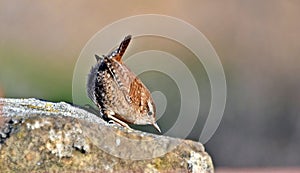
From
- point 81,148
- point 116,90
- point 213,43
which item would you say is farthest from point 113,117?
point 213,43

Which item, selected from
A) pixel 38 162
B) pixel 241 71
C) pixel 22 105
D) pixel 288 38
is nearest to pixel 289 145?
pixel 241 71

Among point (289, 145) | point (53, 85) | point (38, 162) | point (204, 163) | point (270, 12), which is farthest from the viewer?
point (270, 12)

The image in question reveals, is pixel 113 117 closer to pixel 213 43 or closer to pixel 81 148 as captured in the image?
pixel 81 148

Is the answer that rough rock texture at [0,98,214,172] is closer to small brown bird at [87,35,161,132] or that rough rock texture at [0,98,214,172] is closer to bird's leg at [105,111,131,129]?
bird's leg at [105,111,131,129]

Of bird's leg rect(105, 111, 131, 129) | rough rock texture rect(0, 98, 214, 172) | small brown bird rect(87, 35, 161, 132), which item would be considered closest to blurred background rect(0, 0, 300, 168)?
small brown bird rect(87, 35, 161, 132)

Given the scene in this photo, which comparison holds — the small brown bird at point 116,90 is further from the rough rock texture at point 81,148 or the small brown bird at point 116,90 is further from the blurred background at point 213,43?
the blurred background at point 213,43

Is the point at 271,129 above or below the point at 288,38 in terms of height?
below

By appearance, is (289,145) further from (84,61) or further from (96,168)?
(96,168)
